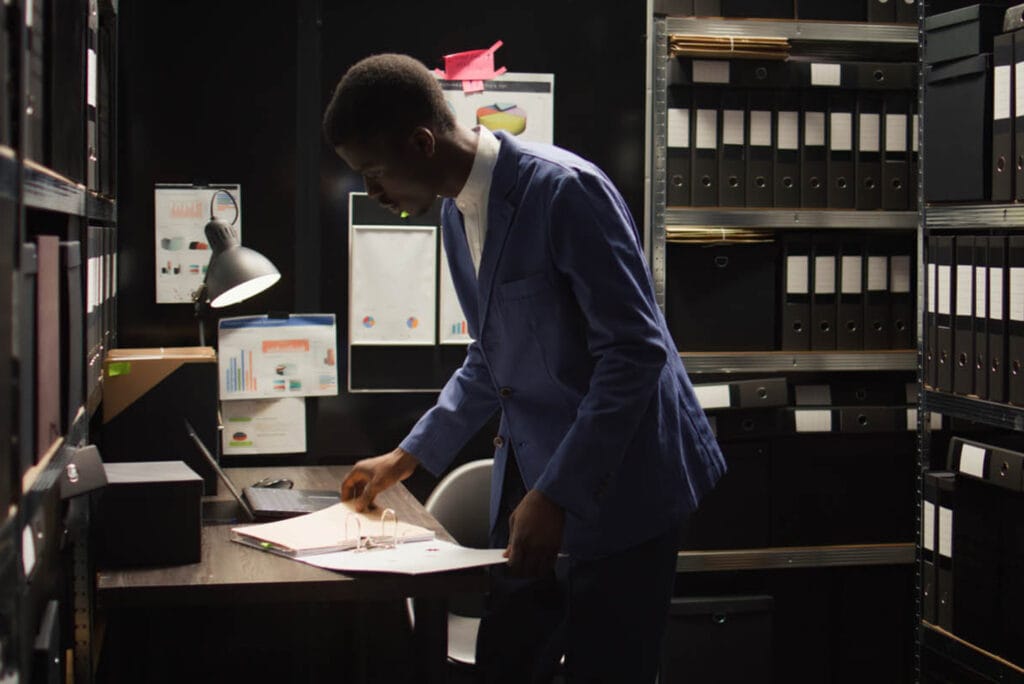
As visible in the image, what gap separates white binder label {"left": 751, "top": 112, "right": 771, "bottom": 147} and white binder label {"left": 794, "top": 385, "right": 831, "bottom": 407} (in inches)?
27.3

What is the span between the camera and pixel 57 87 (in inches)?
57.9

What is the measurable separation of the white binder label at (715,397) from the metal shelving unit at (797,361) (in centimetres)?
5

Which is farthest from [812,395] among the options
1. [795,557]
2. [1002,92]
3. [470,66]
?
[470,66]

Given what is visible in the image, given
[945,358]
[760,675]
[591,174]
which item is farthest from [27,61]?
[760,675]

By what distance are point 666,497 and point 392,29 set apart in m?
1.84

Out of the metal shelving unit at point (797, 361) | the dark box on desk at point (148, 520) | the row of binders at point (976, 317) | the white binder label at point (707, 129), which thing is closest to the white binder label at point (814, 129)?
the white binder label at point (707, 129)

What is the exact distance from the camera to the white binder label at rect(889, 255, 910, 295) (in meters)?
3.28

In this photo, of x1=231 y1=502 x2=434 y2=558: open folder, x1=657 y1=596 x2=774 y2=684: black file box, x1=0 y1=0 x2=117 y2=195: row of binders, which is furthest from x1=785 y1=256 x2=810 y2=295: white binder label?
x1=0 y1=0 x2=117 y2=195: row of binders

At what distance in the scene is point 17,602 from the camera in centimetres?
116

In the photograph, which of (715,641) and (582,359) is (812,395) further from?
(582,359)

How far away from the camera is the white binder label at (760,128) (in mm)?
3184

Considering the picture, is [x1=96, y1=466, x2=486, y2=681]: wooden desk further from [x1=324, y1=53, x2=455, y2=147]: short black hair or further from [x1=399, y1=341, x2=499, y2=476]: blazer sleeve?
[x1=324, y1=53, x2=455, y2=147]: short black hair

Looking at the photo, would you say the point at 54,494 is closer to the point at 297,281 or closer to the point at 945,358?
the point at 297,281

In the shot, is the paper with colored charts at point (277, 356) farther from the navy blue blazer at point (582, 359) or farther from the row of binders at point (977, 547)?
the row of binders at point (977, 547)
